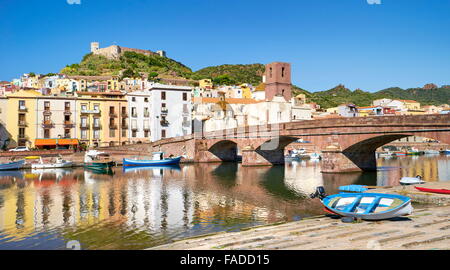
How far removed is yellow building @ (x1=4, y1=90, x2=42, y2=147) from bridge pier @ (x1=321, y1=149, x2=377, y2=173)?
46878mm

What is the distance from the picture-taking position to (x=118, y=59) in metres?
176

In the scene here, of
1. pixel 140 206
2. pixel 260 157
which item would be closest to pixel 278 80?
pixel 260 157

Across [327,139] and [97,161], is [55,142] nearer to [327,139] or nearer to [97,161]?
[97,161]

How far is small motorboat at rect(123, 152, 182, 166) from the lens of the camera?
55531 millimetres

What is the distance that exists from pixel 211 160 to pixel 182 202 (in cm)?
3698

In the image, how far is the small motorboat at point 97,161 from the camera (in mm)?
50719

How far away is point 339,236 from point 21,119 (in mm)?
60978

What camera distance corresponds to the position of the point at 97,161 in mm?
52031

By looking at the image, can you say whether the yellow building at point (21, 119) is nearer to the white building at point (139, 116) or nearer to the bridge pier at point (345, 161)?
→ the white building at point (139, 116)

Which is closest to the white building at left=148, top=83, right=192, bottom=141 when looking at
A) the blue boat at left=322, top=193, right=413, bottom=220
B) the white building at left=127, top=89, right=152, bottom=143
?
the white building at left=127, top=89, right=152, bottom=143

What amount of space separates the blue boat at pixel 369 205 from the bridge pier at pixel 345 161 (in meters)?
23.7

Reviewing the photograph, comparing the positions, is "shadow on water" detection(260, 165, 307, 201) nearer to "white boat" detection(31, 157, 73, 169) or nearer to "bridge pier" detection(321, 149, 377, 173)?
"bridge pier" detection(321, 149, 377, 173)

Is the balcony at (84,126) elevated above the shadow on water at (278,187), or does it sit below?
above

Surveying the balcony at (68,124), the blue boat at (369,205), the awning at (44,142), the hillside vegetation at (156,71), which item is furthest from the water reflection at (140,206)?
the hillside vegetation at (156,71)
